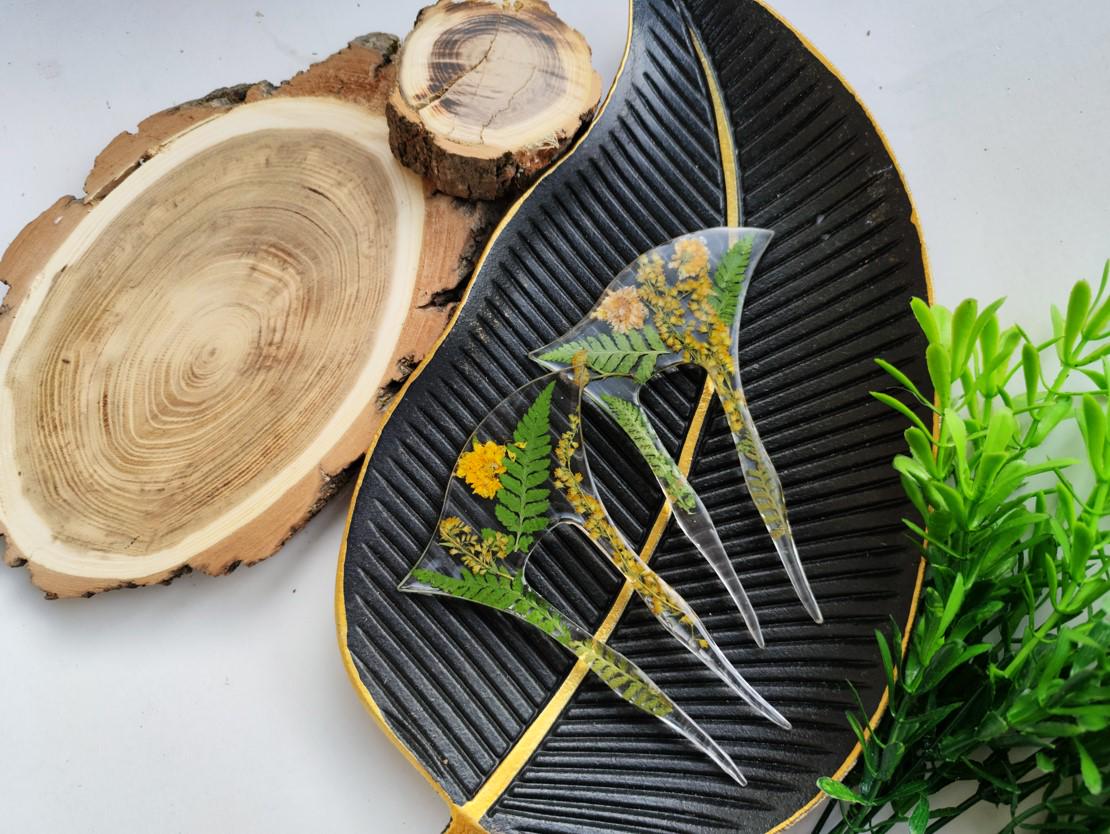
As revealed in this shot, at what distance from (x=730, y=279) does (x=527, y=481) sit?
10.5 inches

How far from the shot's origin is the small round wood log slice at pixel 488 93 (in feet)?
2.72

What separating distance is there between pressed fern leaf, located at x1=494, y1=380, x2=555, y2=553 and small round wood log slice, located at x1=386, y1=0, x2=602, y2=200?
0.73 feet

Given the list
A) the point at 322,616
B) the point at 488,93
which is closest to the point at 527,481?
the point at 322,616

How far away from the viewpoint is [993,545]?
2.37ft

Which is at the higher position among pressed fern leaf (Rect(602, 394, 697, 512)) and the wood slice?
the wood slice

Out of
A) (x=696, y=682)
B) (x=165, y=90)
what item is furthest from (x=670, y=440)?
(x=165, y=90)

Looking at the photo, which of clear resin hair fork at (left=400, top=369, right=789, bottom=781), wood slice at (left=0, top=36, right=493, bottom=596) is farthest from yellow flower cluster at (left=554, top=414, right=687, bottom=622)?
wood slice at (left=0, top=36, right=493, bottom=596)

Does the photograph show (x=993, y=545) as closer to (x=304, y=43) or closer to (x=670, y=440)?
(x=670, y=440)

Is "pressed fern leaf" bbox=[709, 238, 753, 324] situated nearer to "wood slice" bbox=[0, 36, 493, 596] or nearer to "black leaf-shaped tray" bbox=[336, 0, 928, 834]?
"black leaf-shaped tray" bbox=[336, 0, 928, 834]

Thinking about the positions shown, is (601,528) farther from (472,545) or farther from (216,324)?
(216,324)

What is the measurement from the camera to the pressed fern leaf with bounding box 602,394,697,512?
84cm

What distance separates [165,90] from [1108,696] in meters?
1.03

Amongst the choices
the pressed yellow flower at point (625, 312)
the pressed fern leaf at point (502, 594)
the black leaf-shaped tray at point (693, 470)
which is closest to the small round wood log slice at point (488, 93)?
the black leaf-shaped tray at point (693, 470)

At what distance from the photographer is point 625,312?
33.9 inches
